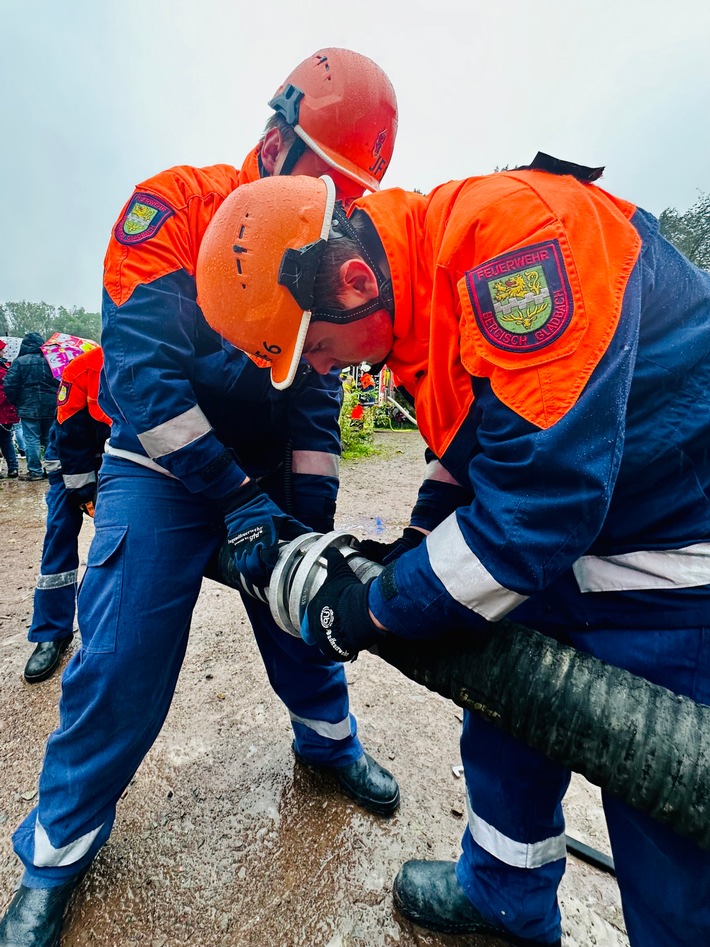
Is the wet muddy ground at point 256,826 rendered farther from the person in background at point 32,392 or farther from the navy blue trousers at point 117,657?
the person in background at point 32,392

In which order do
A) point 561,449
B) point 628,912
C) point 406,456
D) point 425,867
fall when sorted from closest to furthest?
point 561,449, point 628,912, point 425,867, point 406,456

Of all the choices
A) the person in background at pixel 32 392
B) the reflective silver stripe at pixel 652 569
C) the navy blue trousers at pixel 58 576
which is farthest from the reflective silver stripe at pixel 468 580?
the person in background at pixel 32 392

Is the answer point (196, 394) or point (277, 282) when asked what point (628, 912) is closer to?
point (277, 282)

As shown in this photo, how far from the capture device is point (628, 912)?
115cm

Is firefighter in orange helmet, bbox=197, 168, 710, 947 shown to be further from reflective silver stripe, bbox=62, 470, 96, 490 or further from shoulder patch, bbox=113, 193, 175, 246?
reflective silver stripe, bbox=62, 470, 96, 490

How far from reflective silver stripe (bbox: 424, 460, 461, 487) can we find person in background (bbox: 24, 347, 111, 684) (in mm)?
2049

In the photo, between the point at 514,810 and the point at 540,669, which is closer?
the point at 540,669

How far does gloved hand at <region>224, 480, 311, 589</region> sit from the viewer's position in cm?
148

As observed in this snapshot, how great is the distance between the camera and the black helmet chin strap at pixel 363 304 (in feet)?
3.91

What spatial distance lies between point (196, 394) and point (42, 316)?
325 ft

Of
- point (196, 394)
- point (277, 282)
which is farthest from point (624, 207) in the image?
point (196, 394)

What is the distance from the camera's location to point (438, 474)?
1759 millimetres

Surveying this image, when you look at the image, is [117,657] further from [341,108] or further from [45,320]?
[45,320]

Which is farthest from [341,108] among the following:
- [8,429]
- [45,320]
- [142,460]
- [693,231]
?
[45,320]
